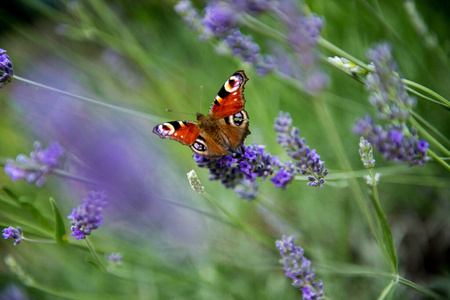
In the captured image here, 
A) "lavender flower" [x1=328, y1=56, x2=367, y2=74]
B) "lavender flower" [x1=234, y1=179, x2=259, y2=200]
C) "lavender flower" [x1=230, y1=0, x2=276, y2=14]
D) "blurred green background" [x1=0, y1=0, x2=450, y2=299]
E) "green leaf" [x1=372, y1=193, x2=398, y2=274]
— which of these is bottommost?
"blurred green background" [x1=0, y1=0, x2=450, y2=299]

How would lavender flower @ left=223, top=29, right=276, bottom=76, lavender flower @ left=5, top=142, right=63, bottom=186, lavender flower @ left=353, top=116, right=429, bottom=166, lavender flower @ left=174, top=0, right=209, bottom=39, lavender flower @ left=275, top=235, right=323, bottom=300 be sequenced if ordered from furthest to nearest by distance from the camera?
1. lavender flower @ left=174, top=0, right=209, bottom=39
2. lavender flower @ left=223, top=29, right=276, bottom=76
3. lavender flower @ left=5, top=142, right=63, bottom=186
4. lavender flower @ left=275, top=235, right=323, bottom=300
5. lavender flower @ left=353, top=116, right=429, bottom=166

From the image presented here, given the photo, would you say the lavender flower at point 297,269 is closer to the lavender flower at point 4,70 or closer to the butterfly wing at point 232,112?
the butterfly wing at point 232,112

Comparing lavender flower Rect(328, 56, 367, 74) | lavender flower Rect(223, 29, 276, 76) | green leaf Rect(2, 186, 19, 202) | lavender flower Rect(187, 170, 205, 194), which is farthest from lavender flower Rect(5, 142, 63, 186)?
lavender flower Rect(328, 56, 367, 74)

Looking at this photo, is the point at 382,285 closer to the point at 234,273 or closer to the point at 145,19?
the point at 234,273

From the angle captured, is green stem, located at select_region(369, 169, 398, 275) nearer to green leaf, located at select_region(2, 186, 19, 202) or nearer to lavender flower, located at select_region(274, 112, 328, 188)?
lavender flower, located at select_region(274, 112, 328, 188)

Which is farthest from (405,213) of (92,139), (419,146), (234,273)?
(92,139)

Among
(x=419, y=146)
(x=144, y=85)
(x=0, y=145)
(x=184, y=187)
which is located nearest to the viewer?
(x=419, y=146)
